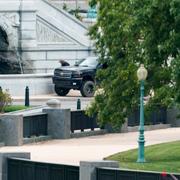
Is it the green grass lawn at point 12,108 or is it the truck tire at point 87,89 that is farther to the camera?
the truck tire at point 87,89

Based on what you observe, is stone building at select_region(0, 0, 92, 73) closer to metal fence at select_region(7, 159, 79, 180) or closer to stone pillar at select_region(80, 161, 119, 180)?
metal fence at select_region(7, 159, 79, 180)

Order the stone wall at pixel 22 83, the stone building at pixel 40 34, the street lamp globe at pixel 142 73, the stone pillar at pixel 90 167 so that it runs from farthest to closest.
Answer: the stone building at pixel 40 34 → the stone wall at pixel 22 83 → the street lamp globe at pixel 142 73 → the stone pillar at pixel 90 167

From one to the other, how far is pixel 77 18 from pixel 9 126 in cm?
2993

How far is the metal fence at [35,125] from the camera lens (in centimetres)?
3730

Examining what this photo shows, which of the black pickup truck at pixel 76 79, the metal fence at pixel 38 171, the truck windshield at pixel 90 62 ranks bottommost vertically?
the metal fence at pixel 38 171

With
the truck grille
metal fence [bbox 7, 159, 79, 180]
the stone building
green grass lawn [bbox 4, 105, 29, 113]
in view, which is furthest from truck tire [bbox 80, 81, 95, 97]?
metal fence [bbox 7, 159, 79, 180]

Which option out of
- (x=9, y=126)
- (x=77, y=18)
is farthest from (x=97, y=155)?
(x=77, y=18)

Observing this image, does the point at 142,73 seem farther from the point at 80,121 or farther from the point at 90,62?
the point at 90,62

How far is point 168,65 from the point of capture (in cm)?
2936

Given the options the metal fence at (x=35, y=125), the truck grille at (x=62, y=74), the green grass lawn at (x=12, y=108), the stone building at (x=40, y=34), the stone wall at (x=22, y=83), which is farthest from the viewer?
the stone building at (x=40, y=34)

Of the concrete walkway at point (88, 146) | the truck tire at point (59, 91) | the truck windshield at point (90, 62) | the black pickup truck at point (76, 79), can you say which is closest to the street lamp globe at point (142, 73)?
the concrete walkway at point (88, 146)

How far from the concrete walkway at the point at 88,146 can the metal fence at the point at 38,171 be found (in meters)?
4.17

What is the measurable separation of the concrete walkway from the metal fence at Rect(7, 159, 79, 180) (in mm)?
4171

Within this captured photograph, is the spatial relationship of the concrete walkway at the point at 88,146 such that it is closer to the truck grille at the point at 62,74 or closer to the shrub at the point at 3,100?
the shrub at the point at 3,100
